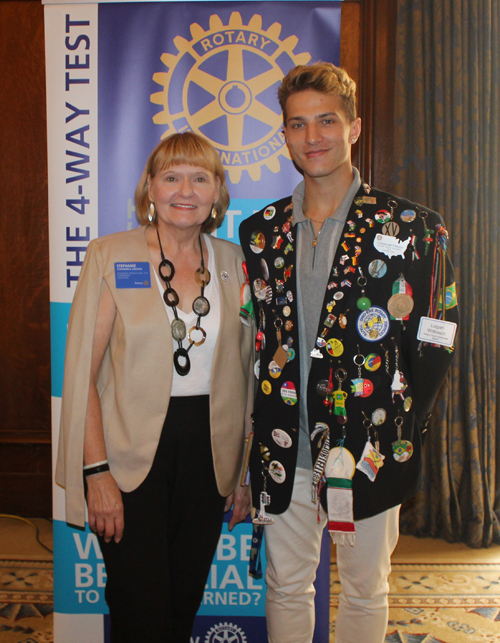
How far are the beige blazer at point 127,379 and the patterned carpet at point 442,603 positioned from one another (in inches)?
54.3

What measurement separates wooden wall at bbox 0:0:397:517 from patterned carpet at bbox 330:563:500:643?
1.97 metres

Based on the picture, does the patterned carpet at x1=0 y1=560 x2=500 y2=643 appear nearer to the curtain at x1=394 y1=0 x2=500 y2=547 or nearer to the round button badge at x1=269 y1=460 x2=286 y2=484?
the curtain at x1=394 y1=0 x2=500 y2=547

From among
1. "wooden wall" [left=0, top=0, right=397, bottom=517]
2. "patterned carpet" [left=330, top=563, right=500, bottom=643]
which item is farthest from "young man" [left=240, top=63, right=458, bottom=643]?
"wooden wall" [left=0, top=0, right=397, bottom=517]

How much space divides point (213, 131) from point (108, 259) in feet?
2.47

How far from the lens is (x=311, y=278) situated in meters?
1.43

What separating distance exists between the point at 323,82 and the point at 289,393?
2.90ft

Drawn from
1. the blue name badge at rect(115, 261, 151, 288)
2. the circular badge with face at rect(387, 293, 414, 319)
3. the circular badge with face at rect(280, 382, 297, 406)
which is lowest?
the circular badge with face at rect(280, 382, 297, 406)

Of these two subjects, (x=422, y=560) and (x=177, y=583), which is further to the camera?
(x=422, y=560)

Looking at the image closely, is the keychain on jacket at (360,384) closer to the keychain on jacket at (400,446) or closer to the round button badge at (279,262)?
the keychain on jacket at (400,446)

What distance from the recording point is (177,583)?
4.79 feet

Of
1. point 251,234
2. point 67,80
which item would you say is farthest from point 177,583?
point 67,80

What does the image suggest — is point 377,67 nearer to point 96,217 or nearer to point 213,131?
point 213,131

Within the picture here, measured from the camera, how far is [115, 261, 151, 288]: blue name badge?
1.42 meters

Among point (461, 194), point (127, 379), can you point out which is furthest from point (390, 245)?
point (461, 194)
